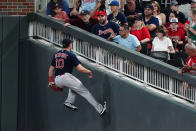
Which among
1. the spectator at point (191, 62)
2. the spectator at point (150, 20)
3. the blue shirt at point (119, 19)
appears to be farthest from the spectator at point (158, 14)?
the spectator at point (191, 62)

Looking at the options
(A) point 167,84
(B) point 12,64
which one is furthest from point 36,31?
(A) point 167,84

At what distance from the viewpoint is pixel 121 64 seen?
12711 mm

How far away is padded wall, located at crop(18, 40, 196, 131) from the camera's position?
11.6 m

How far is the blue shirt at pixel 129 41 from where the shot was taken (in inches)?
509

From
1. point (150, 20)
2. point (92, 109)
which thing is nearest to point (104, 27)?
point (150, 20)

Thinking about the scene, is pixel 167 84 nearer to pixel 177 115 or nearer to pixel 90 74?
pixel 177 115

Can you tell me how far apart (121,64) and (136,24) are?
141 cm

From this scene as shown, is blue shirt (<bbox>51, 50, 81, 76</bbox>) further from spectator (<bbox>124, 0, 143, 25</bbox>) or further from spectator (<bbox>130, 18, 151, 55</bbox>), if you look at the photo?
Result: spectator (<bbox>124, 0, 143, 25</bbox>)

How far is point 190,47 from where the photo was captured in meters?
11.1

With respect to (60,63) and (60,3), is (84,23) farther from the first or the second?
(60,63)

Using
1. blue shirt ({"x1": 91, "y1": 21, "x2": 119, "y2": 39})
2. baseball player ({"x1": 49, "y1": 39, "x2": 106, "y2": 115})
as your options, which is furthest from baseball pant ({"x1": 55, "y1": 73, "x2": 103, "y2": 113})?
blue shirt ({"x1": 91, "y1": 21, "x2": 119, "y2": 39})

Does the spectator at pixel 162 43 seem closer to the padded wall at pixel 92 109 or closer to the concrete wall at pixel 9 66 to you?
the padded wall at pixel 92 109

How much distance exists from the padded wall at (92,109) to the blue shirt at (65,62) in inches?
30.1

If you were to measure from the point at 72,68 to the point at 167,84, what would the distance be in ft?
6.69
